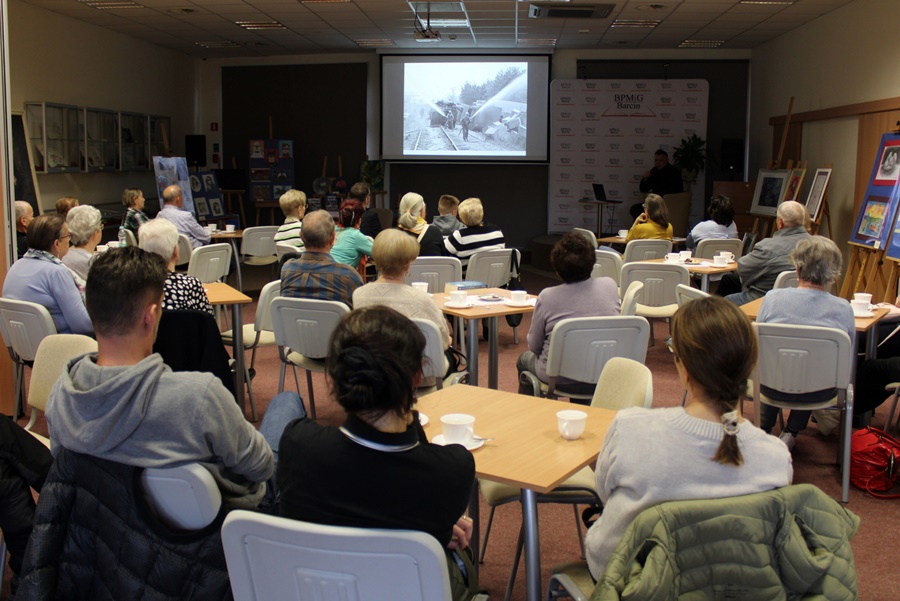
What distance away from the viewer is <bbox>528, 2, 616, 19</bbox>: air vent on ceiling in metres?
9.34

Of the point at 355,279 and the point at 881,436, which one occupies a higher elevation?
the point at 355,279

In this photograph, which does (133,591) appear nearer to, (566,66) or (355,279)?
(355,279)

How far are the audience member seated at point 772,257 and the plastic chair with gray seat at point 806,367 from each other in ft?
6.49

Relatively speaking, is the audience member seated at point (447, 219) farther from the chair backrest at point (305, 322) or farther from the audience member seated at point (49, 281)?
the audience member seated at point (49, 281)

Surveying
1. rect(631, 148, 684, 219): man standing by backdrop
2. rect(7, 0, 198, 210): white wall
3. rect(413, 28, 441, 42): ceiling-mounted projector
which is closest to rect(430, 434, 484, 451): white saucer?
rect(413, 28, 441, 42): ceiling-mounted projector

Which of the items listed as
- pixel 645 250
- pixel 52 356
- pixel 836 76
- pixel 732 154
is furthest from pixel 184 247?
pixel 732 154

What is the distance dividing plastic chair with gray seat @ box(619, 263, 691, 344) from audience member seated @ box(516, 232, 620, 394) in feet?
6.95

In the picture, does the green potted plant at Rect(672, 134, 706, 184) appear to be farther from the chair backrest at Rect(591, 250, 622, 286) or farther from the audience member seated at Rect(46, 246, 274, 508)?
the audience member seated at Rect(46, 246, 274, 508)

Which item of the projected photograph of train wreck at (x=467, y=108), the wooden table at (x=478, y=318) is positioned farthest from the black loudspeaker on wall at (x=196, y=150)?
the wooden table at (x=478, y=318)

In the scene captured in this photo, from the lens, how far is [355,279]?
4895mm

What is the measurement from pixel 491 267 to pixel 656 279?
1.35 metres

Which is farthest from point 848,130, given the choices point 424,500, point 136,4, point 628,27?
point 424,500

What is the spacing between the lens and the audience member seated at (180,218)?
8.73 metres

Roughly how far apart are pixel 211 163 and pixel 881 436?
13.0 m
